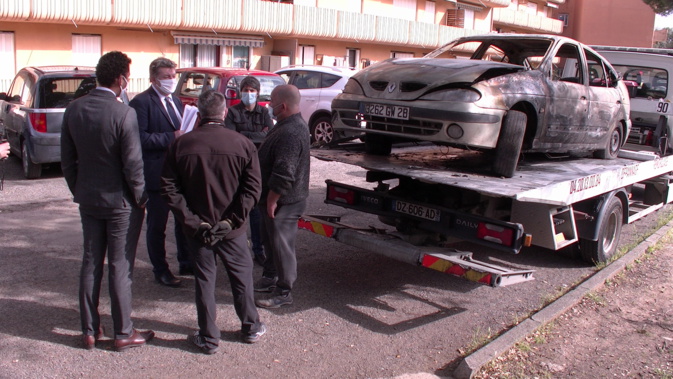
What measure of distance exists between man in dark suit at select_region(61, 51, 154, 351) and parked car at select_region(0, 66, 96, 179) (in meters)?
5.35

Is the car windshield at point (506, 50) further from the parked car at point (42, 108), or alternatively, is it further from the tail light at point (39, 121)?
the tail light at point (39, 121)

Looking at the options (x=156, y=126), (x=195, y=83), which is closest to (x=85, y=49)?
(x=195, y=83)

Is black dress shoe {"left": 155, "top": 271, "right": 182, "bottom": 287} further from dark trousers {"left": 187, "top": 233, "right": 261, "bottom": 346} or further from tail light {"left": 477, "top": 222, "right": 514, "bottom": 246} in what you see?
tail light {"left": 477, "top": 222, "right": 514, "bottom": 246}

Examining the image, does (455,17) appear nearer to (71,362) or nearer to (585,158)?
(585,158)

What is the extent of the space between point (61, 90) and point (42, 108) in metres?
0.41

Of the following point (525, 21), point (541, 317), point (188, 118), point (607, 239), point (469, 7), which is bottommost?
point (541, 317)

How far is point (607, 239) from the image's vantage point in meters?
7.08

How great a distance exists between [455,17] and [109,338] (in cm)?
3489

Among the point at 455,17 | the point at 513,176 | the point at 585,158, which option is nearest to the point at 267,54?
the point at 455,17

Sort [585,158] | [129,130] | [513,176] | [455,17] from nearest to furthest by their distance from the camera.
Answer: [129,130], [513,176], [585,158], [455,17]

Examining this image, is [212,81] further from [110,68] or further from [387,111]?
[110,68]

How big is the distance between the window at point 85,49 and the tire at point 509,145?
17.0 metres

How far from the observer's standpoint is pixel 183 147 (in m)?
4.15

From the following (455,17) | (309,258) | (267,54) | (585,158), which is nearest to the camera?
(309,258)
